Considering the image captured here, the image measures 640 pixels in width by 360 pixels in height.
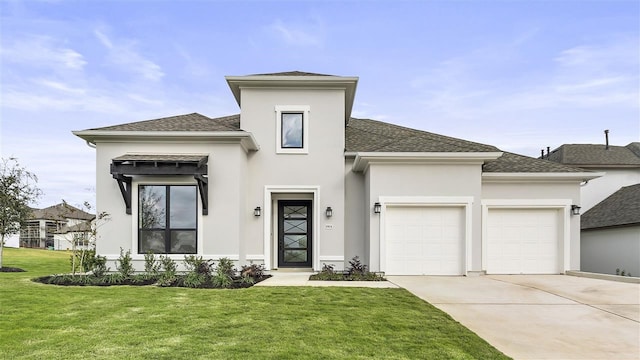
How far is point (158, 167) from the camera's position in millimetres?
11266

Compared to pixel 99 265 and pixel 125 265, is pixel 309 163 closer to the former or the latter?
pixel 125 265

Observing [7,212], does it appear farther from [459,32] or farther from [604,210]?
[604,210]

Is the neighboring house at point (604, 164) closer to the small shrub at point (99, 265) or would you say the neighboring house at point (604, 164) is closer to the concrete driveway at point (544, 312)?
the concrete driveway at point (544, 312)

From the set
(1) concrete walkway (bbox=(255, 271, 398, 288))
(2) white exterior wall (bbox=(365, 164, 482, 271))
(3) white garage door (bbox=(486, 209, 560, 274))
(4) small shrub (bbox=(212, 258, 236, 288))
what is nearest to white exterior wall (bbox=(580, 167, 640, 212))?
(3) white garage door (bbox=(486, 209, 560, 274))

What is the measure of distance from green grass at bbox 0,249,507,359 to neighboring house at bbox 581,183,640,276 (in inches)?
405

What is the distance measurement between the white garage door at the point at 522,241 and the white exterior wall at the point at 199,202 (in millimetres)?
7946

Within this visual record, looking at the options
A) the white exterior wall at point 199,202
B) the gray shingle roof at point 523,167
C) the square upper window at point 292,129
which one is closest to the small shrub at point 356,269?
the white exterior wall at point 199,202

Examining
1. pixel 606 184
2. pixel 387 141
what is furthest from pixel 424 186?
pixel 606 184

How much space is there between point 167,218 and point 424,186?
7.62 metres

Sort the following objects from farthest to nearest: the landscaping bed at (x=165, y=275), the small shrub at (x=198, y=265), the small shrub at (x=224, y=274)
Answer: the small shrub at (x=198, y=265), the landscaping bed at (x=165, y=275), the small shrub at (x=224, y=274)

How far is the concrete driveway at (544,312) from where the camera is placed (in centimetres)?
519

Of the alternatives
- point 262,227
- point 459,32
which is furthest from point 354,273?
point 459,32

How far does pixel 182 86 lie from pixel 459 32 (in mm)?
13120

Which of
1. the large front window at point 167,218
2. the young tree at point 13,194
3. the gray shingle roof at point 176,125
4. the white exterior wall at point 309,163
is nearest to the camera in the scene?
the large front window at point 167,218
